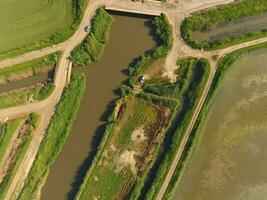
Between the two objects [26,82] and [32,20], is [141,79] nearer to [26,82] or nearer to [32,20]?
[26,82]

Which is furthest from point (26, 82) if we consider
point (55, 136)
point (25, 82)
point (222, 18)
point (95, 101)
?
point (222, 18)

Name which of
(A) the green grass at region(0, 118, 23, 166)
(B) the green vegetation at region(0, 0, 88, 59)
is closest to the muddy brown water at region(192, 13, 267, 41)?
(B) the green vegetation at region(0, 0, 88, 59)

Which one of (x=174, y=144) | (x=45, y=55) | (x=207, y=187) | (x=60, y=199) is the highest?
(x=45, y=55)

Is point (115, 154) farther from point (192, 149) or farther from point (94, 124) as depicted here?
point (192, 149)

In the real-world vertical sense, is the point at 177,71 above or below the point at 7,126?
above

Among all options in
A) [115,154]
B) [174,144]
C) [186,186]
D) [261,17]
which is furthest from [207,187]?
[261,17]

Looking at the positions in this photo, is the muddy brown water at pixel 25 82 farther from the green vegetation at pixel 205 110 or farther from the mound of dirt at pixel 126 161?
the green vegetation at pixel 205 110
